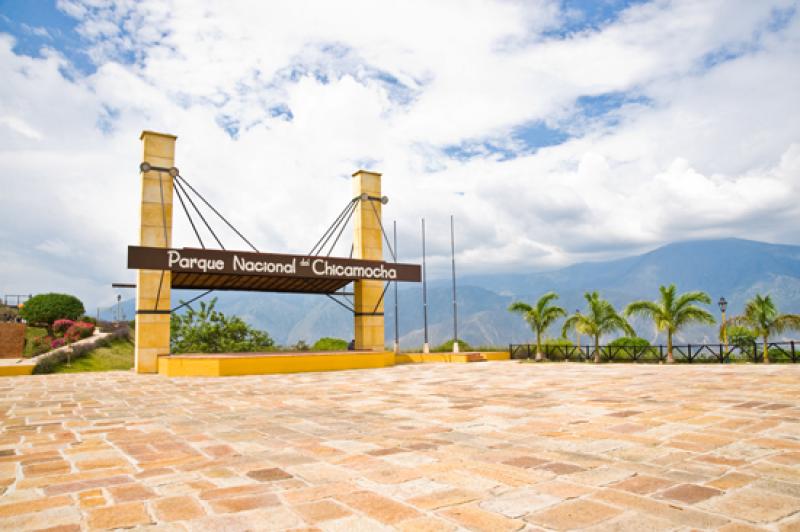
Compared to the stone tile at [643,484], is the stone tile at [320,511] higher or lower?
higher

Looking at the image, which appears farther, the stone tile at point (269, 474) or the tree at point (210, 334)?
the tree at point (210, 334)

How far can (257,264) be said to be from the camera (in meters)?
18.6

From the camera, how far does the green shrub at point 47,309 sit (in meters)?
34.9

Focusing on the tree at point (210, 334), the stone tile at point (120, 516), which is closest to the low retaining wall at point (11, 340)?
the tree at point (210, 334)

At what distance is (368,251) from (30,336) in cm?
2489

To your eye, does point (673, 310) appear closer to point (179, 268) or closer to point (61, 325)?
point (179, 268)

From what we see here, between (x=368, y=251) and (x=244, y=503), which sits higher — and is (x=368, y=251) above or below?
above

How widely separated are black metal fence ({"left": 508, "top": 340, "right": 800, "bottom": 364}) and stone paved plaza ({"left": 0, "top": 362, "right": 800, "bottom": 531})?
12.3 m

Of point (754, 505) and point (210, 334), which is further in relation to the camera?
point (210, 334)

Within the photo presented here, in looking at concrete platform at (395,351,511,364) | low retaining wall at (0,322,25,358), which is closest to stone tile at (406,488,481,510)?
concrete platform at (395,351,511,364)

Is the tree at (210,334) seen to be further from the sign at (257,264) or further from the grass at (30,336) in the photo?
the sign at (257,264)

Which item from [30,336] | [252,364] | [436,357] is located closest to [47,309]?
[30,336]

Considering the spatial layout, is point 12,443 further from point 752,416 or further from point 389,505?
point 752,416

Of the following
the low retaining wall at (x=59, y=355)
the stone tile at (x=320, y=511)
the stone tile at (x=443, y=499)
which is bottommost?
the stone tile at (x=443, y=499)
